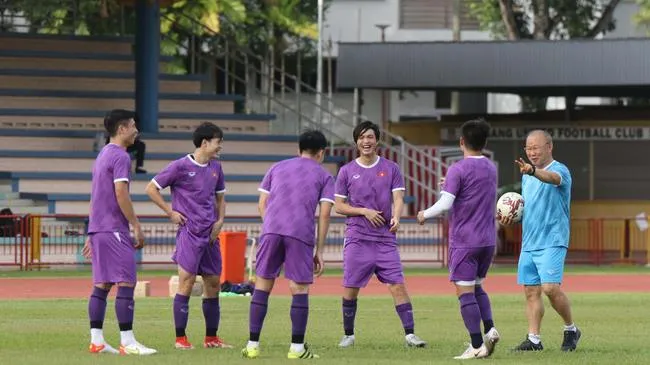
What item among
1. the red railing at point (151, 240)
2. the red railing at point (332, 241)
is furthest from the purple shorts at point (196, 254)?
the red railing at point (151, 240)

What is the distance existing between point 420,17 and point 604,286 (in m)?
39.5

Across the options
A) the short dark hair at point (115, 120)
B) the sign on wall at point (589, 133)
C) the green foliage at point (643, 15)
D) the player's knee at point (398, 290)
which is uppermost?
the green foliage at point (643, 15)

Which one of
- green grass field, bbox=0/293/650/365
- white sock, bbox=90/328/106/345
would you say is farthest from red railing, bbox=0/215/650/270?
white sock, bbox=90/328/106/345

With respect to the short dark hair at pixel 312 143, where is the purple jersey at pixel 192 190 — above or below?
below

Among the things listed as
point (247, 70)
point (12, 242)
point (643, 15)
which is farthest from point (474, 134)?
point (643, 15)

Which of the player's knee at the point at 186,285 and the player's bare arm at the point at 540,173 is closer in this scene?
the player's bare arm at the point at 540,173

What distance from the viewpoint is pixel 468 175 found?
1518 cm

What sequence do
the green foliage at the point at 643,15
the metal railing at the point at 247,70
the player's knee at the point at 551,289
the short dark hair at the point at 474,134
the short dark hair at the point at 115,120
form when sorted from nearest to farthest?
1. the short dark hair at the point at 474,134
2. the short dark hair at the point at 115,120
3. the player's knee at the point at 551,289
4. the metal railing at the point at 247,70
5. the green foliage at the point at 643,15

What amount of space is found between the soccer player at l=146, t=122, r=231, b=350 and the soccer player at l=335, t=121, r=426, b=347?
4.04 ft

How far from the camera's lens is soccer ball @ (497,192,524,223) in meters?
15.6

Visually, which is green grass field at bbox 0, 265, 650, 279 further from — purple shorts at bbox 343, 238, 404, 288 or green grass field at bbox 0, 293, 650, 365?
purple shorts at bbox 343, 238, 404, 288

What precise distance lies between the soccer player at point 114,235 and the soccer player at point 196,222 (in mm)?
567

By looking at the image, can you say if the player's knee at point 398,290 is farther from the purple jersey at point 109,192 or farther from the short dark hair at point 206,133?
the purple jersey at point 109,192

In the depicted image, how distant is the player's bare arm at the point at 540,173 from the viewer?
48.3 ft
